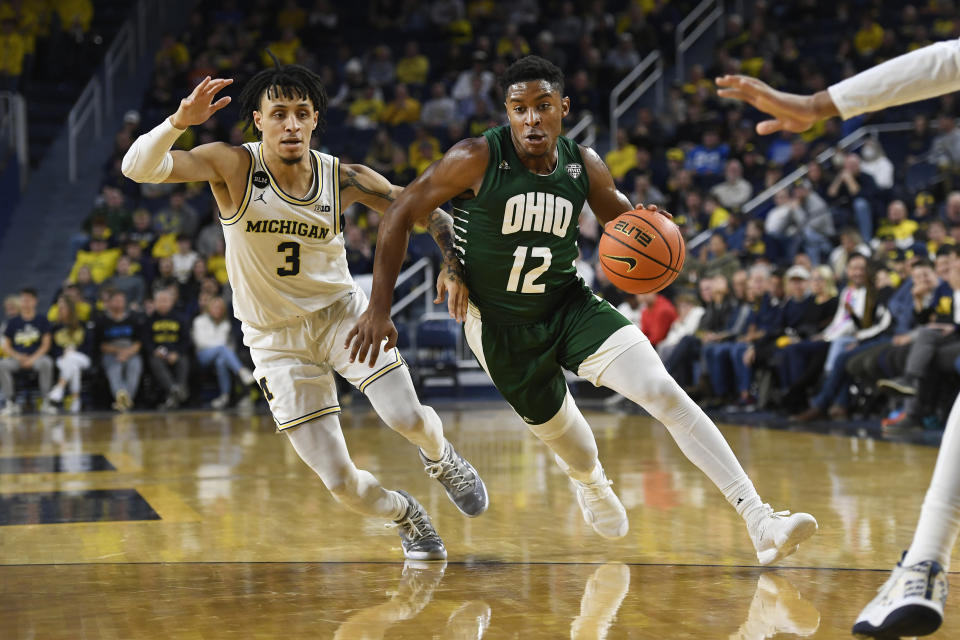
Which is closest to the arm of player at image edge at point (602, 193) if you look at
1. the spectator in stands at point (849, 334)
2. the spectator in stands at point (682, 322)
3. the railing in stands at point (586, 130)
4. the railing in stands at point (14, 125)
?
the spectator in stands at point (849, 334)

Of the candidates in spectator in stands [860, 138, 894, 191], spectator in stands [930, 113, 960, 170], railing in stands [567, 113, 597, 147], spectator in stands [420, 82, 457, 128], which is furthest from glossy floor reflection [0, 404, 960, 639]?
spectator in stands [420, 82, 457, 128]

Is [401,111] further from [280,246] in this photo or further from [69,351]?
[280,246]

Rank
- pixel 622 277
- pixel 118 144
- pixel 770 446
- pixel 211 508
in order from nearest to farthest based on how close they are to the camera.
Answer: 1. pixel 622 277
2. pixel 211 508
3. pixel 770 446
4. pixel 118 144

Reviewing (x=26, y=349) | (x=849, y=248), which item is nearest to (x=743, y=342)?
(x=849, y=248)

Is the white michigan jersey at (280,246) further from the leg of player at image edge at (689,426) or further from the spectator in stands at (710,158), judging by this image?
the spectator in stands at (710,158)

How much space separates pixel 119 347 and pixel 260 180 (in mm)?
9608

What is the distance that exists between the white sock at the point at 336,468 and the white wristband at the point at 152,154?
42.7 inches

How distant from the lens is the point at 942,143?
42.2 feet

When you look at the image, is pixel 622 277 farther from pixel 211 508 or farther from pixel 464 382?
pixel 464 382

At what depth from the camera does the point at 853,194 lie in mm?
13000

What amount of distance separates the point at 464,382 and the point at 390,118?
5.09 m

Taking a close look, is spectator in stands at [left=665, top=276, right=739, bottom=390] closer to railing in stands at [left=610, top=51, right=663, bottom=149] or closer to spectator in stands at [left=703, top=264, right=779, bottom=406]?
spectator in stands at [left=703, top=264, right=779, bottom=406]

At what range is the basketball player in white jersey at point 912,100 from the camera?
9.37 feet

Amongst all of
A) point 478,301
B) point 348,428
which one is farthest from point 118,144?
point 478,301
